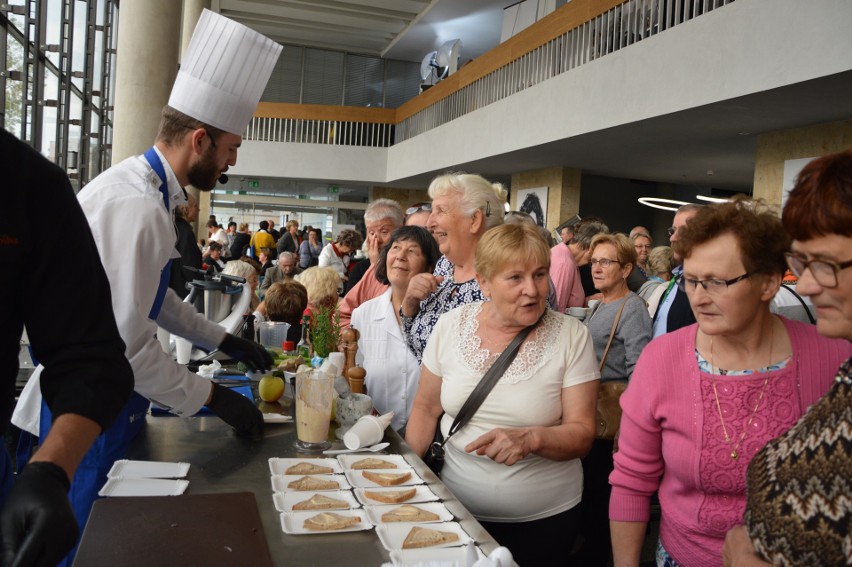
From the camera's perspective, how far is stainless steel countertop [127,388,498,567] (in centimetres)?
144

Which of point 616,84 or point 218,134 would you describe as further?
point 616,84

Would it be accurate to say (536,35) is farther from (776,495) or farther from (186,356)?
(776,495)

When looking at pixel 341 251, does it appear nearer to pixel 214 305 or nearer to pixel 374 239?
pixel 374 239

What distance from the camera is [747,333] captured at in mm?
1759

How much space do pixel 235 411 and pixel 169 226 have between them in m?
0.58

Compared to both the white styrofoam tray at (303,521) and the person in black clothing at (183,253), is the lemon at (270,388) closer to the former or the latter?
the white styrofoam tray at (303,521)

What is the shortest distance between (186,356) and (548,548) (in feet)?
6.26

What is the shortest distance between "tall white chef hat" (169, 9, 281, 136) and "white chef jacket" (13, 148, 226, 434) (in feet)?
1.13

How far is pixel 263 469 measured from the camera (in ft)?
6.33

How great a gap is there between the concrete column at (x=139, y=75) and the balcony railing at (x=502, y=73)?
5.60 metres

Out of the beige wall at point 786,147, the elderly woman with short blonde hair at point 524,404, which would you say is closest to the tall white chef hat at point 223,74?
the elderly woman with short blonde hair at point 524,404

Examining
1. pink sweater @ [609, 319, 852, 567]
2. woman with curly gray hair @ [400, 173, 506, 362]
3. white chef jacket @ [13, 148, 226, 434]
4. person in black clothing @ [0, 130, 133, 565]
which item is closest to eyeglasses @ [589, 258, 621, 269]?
woman with curly gray hair @ [400, 173, 506, 362]

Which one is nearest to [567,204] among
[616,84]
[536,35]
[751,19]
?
[536,35]

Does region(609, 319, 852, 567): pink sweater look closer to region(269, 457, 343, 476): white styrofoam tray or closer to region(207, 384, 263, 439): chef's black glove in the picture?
region(269, 457, 343, 476): white styrofoam tray
